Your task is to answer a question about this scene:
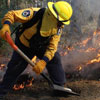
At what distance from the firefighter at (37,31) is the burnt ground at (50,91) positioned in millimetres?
443

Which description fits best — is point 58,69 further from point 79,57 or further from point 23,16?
point 79,57

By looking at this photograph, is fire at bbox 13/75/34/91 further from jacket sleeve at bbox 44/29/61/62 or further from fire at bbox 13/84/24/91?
jacket sleeve at bbox 44/29/61/62

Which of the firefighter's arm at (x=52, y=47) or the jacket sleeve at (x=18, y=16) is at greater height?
the jacket sleeve at (x=18, y=16)

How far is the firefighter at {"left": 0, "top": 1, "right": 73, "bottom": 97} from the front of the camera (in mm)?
3700

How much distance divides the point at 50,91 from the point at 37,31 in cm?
162

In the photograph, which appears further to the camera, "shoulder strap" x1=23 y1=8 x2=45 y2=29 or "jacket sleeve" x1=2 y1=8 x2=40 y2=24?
"shoulder strap" x1=23 y1=8 x2=45 y2=29

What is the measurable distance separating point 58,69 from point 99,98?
3.59 feet

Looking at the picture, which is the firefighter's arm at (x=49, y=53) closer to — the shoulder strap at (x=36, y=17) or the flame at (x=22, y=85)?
the shoulder strap at (x=36, y=17)

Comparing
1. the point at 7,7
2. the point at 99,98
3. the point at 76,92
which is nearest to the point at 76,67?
the point at 76,92

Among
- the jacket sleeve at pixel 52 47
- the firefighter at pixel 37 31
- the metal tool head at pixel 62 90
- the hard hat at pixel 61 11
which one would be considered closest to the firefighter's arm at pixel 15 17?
the firefighter at pixel 37 31

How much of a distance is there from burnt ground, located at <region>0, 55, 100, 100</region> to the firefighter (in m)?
0.44

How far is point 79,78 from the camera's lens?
17.9ft

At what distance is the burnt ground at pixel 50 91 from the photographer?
4.32 meters

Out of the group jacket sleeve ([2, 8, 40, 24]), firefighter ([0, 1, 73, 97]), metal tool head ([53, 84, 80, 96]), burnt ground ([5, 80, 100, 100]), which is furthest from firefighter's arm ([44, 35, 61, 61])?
burnt ground ([5, 80, 100, 100])
